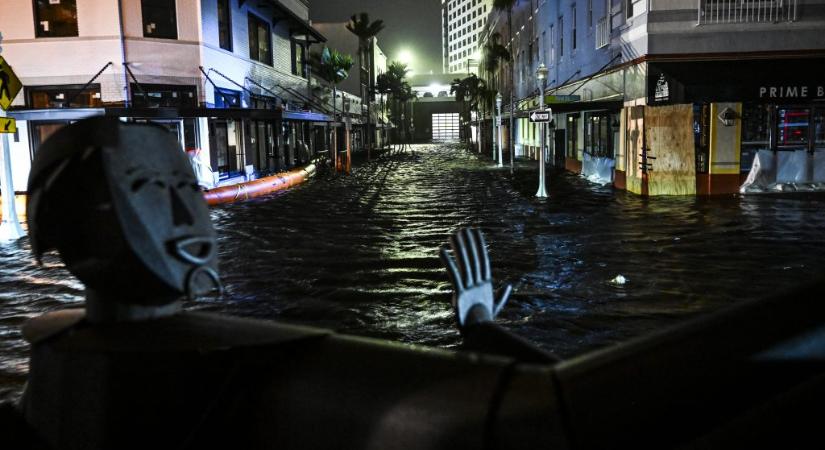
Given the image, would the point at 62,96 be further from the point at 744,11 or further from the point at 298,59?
the point at 744,11

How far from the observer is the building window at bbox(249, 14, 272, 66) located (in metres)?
31.0

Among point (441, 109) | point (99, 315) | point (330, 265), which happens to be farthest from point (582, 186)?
point (441, 109)

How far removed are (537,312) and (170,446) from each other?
6018 mm

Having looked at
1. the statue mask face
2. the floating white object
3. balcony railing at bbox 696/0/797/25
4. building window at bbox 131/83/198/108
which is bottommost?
the floating white object

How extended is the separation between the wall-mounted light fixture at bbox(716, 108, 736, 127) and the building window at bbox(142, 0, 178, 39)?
1784cm

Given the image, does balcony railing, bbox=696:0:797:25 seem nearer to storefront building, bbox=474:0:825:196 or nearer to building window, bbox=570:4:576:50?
storefront building, bbox=474:0:825:196

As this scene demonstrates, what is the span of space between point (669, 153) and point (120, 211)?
20003 mm

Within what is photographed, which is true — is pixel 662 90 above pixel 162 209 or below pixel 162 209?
above

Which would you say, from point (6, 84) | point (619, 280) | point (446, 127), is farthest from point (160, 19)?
point (446, 127)

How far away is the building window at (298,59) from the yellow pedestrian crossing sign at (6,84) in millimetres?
25786

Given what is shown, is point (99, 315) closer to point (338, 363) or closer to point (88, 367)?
point (88, 367)

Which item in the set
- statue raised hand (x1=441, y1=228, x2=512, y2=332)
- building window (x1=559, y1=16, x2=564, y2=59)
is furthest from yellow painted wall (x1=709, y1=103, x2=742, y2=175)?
statue raised hand (x1=441, y1=228, x2=512, y2=332)

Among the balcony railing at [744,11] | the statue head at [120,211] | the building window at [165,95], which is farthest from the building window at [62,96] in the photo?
the statue head at [120,211]

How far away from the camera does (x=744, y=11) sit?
20.0m
